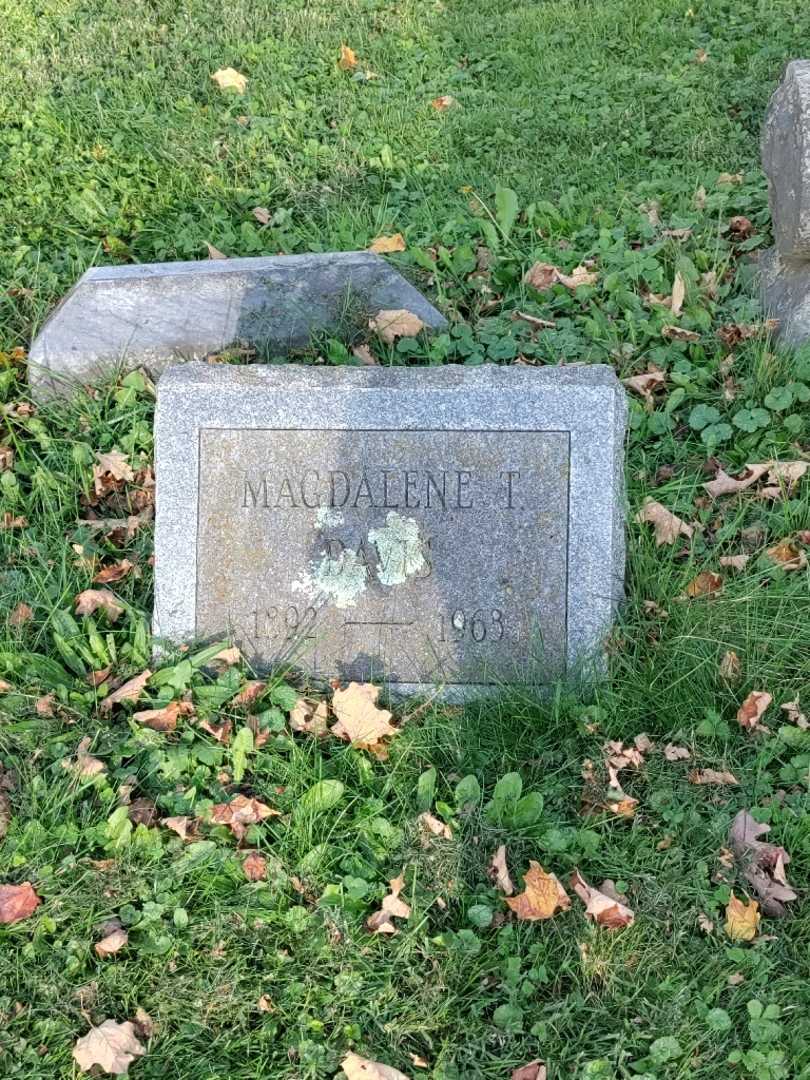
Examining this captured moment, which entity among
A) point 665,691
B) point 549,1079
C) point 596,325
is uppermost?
point 596,325

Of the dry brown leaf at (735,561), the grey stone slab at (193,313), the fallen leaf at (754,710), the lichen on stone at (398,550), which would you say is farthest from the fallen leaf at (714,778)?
the grey stone slab at (193,313)

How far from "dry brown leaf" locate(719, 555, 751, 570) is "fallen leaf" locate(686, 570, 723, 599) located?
60 millimetres

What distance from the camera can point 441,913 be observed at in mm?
2641

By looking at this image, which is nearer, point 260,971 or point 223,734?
point 260,971

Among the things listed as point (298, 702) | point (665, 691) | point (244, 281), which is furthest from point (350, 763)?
point (244, 281)

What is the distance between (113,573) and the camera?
11.7 feet

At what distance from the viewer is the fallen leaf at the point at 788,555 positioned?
3365 mm

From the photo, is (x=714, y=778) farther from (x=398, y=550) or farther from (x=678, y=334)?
(x=678, y=334)

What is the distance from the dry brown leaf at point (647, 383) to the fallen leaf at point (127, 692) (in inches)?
80.1

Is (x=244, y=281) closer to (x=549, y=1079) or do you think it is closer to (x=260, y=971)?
(x=260, y=971)

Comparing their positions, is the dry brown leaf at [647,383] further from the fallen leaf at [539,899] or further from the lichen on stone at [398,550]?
the fallen leaf at [539,899]

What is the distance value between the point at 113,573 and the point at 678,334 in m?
2.28

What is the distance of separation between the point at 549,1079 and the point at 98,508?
2.47m

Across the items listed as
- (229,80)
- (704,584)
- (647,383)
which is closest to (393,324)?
(647,383)
